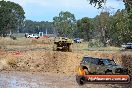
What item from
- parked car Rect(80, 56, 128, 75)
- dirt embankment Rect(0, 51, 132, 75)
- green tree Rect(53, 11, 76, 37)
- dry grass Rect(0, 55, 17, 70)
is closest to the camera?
parked car Rect(80, 56, 128, 75)

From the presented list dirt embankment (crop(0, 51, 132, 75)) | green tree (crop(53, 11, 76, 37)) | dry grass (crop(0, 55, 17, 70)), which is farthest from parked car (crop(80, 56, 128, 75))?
green tree (crop(53, 11, 76, 37))

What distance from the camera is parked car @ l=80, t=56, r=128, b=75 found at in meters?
28.4

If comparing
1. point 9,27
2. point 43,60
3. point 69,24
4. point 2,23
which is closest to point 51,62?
point 43,60

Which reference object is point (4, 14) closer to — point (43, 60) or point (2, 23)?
point (2, 23)

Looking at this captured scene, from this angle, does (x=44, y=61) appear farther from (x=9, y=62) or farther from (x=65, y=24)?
(x=65, y=24)

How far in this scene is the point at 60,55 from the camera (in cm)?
5366

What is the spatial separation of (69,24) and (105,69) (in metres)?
142

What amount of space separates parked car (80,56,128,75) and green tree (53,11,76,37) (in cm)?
13102

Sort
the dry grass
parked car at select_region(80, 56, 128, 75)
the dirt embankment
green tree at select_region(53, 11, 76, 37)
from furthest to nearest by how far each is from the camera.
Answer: green tree at select_region(53, 11, 76, 37) < the dry grass < the dirt embankment < parked car at select_region(80, 56, 128, 75)

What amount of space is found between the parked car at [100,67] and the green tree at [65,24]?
13102 centimetres

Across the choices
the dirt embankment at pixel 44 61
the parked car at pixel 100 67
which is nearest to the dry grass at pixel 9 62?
the dirt embankment at pixel 44 61

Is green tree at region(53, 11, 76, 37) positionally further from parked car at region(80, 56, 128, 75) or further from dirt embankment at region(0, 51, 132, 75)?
parked car at region(80, 56, 128, 75)

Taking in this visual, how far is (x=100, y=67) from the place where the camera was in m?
29.5

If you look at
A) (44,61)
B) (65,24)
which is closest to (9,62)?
(44,61)
